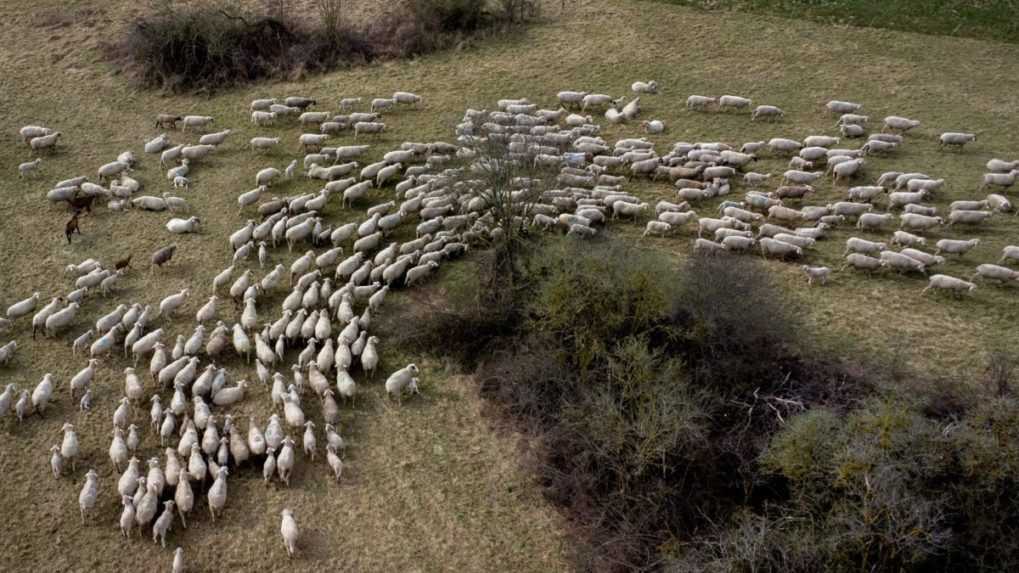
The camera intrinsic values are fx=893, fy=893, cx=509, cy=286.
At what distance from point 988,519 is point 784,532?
8.47 ft

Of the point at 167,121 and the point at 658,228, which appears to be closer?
the point at 658,228

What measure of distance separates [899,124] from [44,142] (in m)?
22.3

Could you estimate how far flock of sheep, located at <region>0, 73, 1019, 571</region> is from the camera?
48.2ft

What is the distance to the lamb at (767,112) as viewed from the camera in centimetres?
2433

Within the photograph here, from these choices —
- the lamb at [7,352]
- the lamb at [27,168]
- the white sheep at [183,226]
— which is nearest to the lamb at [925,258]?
the white sheep at [183,226]

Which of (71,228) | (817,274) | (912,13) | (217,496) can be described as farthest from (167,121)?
(912,13)

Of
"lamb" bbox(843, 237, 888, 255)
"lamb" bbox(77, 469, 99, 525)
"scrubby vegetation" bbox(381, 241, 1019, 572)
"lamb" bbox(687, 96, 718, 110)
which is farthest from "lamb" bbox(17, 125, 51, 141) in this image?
"lamb" bbox(843, 237, 888, 255)

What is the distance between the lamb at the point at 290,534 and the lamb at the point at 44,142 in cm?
1498

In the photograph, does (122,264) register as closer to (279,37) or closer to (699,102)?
(279,37)

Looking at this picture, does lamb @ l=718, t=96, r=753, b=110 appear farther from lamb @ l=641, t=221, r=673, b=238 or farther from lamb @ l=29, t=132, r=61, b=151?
lamb @ l=29, t=132, r=61, b=151

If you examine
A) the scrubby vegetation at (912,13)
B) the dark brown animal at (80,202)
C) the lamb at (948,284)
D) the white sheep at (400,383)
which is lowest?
the white sheep at (400,383)

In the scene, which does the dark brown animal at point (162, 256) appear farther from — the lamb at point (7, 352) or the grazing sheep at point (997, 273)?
the grazing sheep at point (997, 273)

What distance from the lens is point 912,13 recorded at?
30.5m

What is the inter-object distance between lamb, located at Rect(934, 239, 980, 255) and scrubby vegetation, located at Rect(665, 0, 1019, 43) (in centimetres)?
1385
